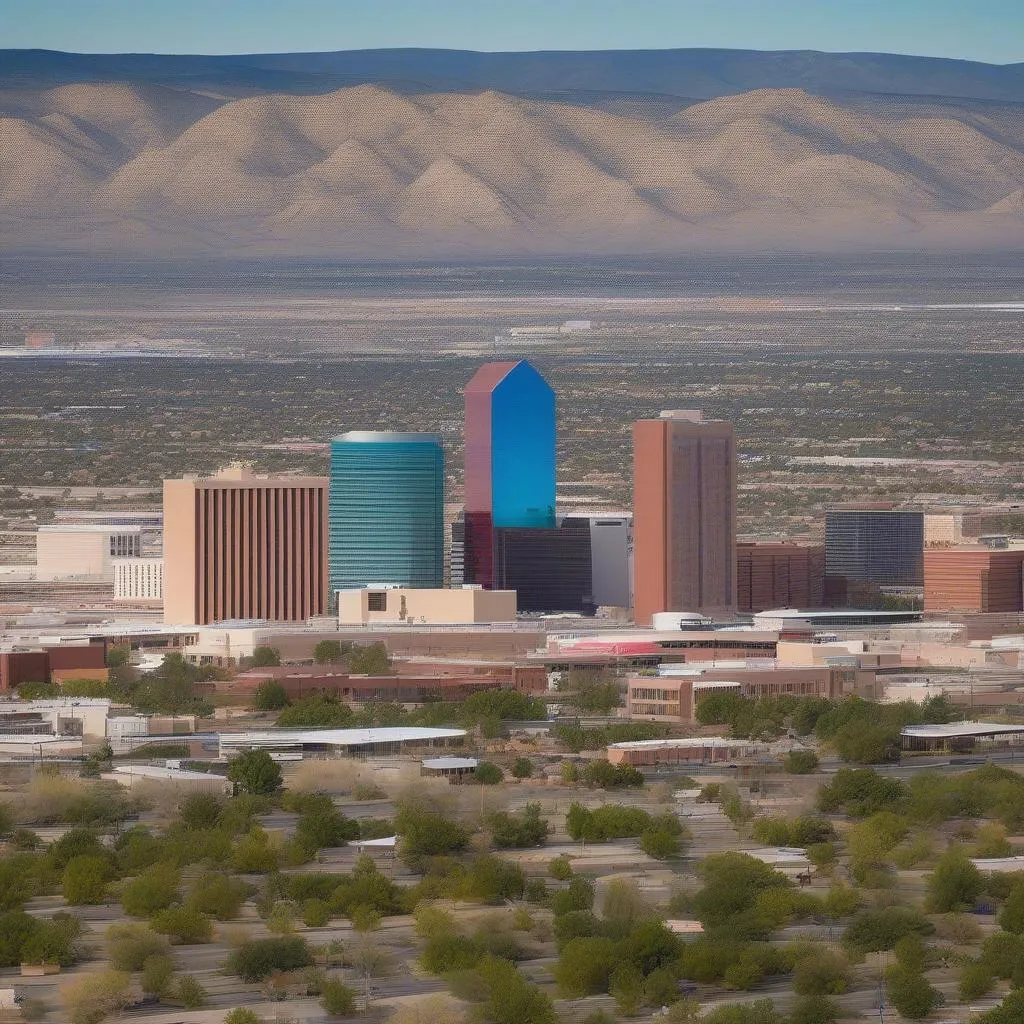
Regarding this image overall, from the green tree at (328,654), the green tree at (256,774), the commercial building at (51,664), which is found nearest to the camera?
the green tree at (256,774)

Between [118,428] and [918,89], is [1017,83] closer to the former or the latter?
[918,89]

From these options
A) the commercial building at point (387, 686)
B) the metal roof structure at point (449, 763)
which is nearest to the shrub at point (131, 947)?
the metal roof structure at point (449, 763)

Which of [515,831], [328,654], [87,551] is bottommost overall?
[515,831]

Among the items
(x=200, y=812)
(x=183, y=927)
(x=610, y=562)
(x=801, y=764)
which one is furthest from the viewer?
(x=610, y=562)

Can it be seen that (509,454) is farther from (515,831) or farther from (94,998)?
(94,998)

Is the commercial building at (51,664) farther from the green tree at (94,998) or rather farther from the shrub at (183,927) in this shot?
the green tree at (94,998)

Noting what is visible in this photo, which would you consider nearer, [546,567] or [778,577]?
[778,577]

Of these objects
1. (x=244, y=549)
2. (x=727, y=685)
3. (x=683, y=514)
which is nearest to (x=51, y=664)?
(x=727, y=685)
